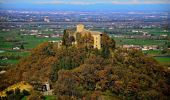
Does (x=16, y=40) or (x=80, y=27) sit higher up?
(x=80, y=27)

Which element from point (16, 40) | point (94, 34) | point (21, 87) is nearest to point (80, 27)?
point (94, 34)

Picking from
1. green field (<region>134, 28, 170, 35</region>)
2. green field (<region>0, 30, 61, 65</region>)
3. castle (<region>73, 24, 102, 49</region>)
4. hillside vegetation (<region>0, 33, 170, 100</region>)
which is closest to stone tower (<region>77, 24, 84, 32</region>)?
castle (<region>73, 24, 102, 49</region>)

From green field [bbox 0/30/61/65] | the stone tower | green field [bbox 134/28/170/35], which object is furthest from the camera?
the stone tower

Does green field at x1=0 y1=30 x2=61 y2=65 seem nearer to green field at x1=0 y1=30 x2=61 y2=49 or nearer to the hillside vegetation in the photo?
green field at x1=0 y1=30 x2=61 y2=49

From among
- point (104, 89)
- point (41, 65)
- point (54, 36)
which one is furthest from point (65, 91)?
point (54, 36)

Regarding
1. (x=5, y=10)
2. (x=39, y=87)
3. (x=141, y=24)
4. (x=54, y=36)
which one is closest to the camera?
(x=5, y=10)

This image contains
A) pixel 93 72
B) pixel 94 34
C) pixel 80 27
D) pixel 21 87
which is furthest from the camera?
pixel 94 34

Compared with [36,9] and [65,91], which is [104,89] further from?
[36,9]

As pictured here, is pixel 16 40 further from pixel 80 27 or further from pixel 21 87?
pixel 80 27

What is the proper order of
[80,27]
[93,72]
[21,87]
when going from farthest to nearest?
[80,27], [21,87], [93,72]

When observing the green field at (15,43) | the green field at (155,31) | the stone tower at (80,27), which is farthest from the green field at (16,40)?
the green field at (155,31)

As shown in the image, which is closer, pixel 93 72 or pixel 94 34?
pixel 93 72
